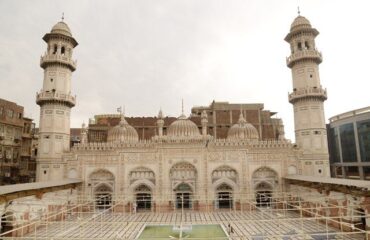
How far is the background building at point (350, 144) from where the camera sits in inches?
1331

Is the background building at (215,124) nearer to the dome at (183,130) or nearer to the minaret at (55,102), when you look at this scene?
the minaret at (55,102)

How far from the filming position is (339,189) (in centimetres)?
Result: 1681

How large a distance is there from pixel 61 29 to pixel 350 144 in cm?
3563

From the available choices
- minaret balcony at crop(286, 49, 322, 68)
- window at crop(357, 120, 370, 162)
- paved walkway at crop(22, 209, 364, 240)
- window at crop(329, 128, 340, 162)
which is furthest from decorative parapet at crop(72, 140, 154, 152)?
window at crop(329, 128, 340, 162)

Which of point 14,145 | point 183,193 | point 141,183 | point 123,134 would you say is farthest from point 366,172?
point 14,145

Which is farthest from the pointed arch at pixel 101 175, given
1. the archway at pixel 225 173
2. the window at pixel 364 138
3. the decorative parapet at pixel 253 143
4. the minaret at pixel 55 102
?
the window at pixel 364 138

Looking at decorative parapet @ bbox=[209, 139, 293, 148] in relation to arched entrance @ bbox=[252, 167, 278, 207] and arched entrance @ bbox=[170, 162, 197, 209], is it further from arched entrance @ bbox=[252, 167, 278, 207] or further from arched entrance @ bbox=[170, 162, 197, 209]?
arched entrance @ bbox=[170, 162, 197, 209]

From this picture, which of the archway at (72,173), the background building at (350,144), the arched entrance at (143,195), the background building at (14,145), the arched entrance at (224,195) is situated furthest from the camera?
the background building at (350,144)

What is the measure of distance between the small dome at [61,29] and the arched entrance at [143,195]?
640 inches

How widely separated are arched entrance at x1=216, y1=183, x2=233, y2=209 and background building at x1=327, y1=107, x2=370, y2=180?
18.5 m

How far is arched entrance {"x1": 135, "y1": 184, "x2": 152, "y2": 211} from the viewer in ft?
85.1

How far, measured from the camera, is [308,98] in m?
27.0

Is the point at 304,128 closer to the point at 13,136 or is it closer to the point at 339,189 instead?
the point at 339,189

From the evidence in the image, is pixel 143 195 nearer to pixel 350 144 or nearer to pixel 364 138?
pixel 364 138
